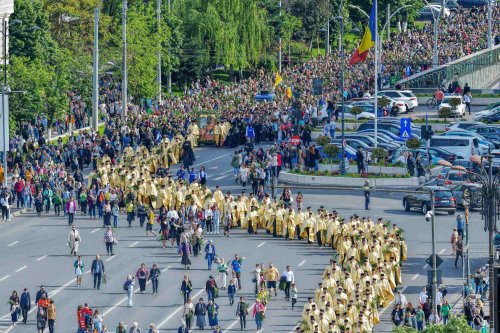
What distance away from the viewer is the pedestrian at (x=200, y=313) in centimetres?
6109

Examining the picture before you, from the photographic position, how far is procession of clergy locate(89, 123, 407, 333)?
197 feet

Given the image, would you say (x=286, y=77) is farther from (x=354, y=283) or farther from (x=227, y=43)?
(x=354, y=283)

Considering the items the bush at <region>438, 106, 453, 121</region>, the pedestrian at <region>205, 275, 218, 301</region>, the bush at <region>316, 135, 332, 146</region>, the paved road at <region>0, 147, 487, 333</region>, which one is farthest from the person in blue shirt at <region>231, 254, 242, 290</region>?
the bush at <region>438, 106, 453, 121</region>

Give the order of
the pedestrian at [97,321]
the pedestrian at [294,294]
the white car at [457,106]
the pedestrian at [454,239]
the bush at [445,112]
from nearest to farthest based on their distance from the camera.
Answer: the pedestrian at [97,321] < the pedestrian at [294,294] < the pedestrian at [454,239] < the bush at [445,112] < the white car at [457,106]

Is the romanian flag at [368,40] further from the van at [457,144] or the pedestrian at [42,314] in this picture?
the pedestrian at [42,314]

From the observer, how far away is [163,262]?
70.0m

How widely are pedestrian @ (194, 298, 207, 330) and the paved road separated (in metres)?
0.82

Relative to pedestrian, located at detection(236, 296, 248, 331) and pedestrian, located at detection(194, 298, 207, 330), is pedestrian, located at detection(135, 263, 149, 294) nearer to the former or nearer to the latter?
pedestrian, located at detection(194, 298, 207, 330)

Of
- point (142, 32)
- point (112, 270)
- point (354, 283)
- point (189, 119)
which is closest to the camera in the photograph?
point (354, 283)

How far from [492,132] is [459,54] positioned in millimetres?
30507

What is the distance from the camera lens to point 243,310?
201 ft

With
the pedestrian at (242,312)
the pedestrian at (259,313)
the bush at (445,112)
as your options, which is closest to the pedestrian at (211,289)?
the pedestrian at (242,312)

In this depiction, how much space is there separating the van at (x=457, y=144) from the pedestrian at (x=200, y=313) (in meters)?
27.9

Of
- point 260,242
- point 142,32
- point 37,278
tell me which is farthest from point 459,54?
point 37,278
